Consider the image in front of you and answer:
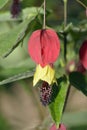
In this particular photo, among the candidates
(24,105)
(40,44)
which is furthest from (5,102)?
(40,44)

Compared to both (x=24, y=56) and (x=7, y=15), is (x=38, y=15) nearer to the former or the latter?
(x=7, y=15)

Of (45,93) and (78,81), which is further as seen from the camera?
(78,81)

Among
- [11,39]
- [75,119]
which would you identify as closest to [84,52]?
[11,39]

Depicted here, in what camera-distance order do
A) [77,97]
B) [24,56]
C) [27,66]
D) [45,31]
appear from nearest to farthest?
[45,31] < [27,66] < [24,56] < [77,97]

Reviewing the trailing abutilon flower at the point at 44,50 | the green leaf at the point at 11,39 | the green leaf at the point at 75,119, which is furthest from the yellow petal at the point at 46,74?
the green leaf at the point at 75,119

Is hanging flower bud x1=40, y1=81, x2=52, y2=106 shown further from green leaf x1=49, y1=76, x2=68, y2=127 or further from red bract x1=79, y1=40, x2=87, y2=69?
red bract x1=79, y1=40, x2=87, y2=69

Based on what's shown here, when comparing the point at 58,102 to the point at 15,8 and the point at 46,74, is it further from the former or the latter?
the point at 15,8

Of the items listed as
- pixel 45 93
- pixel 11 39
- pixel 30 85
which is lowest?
pixel 30 85

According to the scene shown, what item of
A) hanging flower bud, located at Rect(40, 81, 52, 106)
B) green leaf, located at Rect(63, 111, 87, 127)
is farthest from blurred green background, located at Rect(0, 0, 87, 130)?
hanging flower bud, located at Rect(40, 81, 52, 106)
